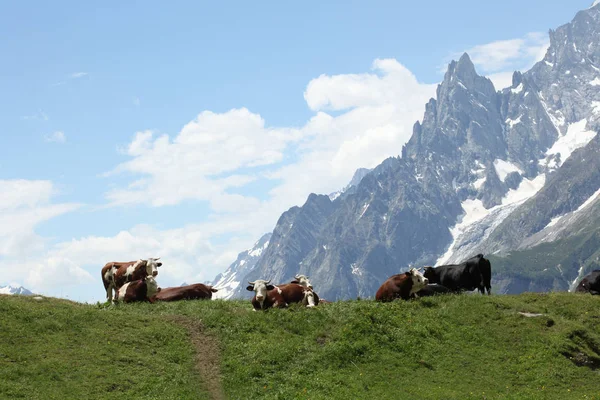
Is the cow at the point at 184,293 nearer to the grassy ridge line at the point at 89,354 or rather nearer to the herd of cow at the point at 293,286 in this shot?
the herd of cow at the point at 293,286

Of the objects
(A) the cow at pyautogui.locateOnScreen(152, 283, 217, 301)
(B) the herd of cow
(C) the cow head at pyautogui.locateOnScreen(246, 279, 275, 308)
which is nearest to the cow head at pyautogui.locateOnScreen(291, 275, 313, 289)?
(B) the herd of cow

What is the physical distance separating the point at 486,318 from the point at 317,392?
39.1 feet

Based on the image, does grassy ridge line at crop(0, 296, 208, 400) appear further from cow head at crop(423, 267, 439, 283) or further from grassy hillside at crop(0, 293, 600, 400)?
cow head at crop(423, 267, 439, 283)

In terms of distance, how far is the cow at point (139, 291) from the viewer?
4103cm

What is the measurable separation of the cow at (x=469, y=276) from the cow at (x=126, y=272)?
57.7 feet

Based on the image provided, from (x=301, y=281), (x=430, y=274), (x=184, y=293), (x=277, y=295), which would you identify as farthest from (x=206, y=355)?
(x=430, y=274)

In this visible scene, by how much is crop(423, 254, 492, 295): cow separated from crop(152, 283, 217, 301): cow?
1442 centimetres

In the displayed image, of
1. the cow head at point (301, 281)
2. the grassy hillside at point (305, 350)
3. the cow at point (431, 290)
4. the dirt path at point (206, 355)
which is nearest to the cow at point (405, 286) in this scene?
the cow at point (431, 290)

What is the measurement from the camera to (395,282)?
41.3 meters

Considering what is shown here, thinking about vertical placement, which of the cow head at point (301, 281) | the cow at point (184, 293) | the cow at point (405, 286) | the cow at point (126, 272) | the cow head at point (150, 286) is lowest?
the cow at point (405, 286)

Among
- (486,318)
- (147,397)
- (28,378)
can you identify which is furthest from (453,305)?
(28,378)

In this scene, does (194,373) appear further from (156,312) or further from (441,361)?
(441,361)

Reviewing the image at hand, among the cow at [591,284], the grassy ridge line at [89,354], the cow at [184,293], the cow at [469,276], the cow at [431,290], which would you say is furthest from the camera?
the cow at [591,284]

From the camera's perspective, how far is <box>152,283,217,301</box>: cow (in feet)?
141
